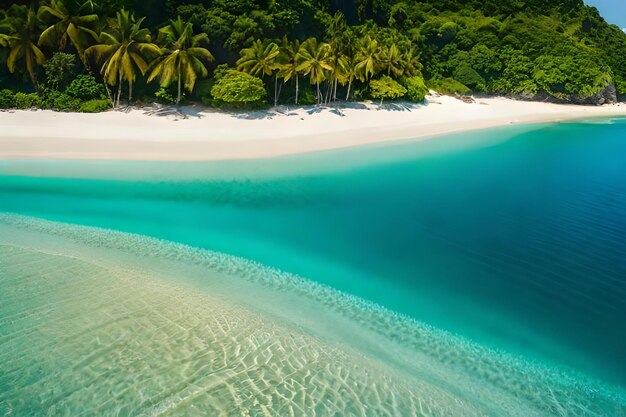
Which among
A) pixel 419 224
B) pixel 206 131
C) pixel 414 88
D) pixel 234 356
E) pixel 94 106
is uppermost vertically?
pixel 414 88

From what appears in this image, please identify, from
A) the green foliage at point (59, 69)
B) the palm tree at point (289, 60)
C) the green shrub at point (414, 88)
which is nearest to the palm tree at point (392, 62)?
the green shrub at point (414, 88)

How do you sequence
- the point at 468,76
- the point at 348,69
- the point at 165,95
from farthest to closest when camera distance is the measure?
the point at 468,76, the point at 348,69, the point at 165,95

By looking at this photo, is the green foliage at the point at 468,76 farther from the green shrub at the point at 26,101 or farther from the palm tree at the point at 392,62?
the green shrub at the point at 26,101

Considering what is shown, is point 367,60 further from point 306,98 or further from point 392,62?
point 306,98

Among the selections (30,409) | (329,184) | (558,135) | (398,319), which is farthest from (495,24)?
(30,409)

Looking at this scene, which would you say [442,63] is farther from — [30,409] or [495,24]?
[30,409]

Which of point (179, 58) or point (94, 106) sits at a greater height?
point (179, 58)

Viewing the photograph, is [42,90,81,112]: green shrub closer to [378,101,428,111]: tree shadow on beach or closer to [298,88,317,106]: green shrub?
[298,88,317,106]: green shrub

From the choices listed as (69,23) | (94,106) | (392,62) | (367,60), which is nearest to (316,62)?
(367,60)
